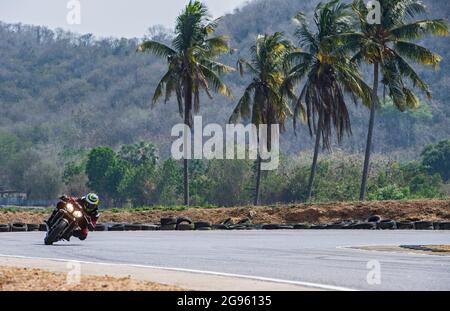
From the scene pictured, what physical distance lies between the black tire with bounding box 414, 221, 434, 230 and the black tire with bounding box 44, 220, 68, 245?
15.5 m

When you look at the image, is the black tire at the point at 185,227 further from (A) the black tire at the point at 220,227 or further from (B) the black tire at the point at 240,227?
(B) the black tire at the point at 240,227

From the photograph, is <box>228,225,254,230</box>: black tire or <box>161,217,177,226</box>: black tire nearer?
<box>228,225,254,230</box>: black tire

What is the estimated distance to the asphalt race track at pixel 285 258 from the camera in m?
13.7

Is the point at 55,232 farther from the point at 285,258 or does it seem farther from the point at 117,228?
the point at 117,228

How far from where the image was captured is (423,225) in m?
33.2

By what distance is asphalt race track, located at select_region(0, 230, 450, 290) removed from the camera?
1373 cm

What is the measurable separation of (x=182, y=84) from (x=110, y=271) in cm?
3825

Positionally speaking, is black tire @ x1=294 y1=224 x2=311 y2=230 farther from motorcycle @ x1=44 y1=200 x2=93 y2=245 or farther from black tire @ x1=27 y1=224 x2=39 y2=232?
motorcycle @ x1=44 y1=200 x2=93 y2=245

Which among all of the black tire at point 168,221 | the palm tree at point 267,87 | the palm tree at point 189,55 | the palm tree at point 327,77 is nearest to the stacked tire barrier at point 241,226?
the black tire at point 168,221

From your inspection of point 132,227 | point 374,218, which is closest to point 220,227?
point 132,227

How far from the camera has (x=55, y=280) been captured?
12.9m

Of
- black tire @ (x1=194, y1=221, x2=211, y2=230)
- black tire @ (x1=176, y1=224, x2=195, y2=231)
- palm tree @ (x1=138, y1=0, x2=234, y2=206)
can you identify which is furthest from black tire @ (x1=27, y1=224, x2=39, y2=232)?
palm tree @ (x1=138, y1=0, x2=234, y2=206)

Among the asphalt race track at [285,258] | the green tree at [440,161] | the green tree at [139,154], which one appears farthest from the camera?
the green tree at [139,154]
